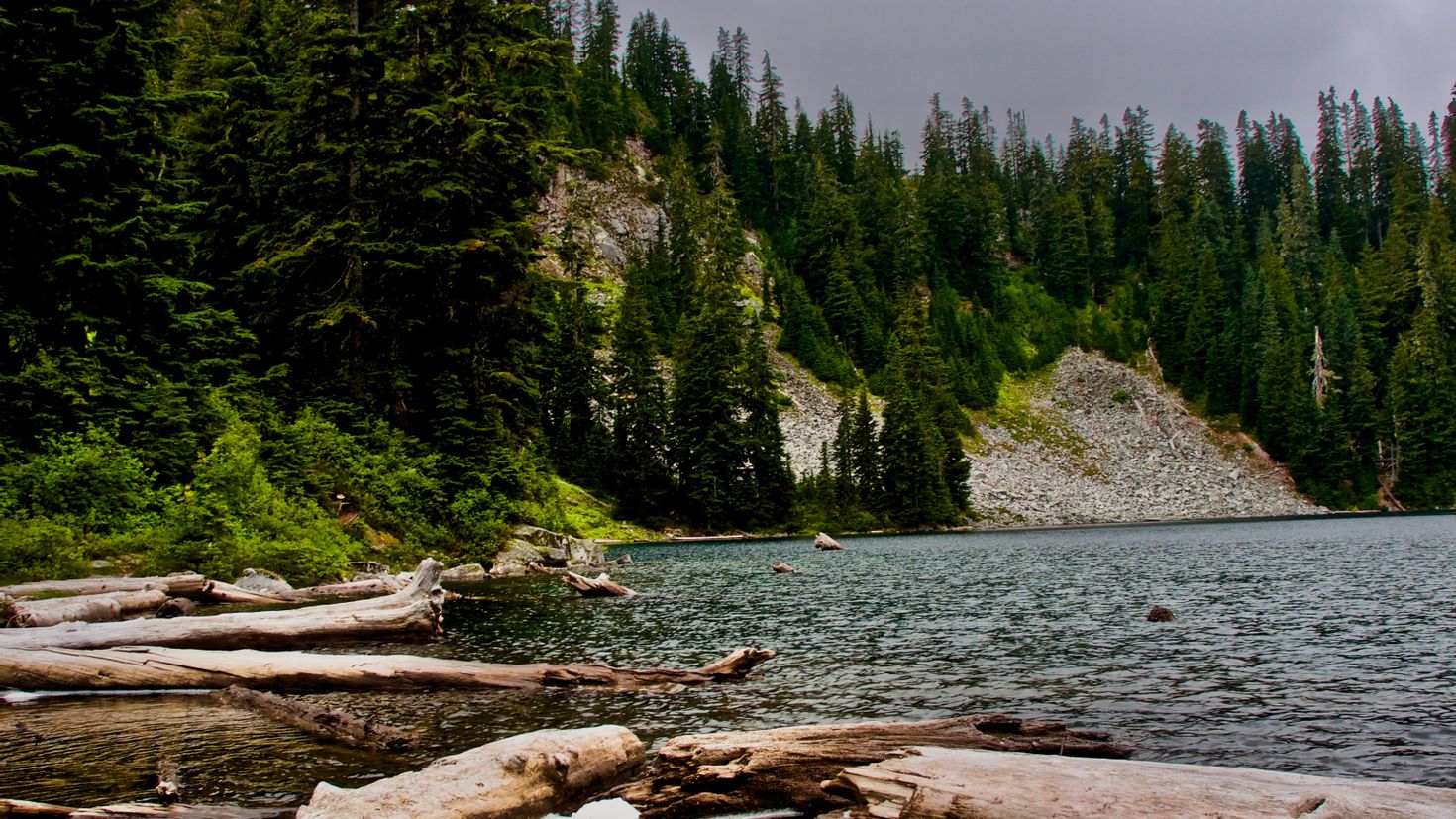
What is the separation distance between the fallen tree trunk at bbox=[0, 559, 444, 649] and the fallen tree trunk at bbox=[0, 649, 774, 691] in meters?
0.62

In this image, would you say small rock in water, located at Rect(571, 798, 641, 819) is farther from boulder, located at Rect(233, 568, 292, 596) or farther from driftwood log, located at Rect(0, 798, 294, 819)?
boulder, located at Rect(233, 568, 292, 596)

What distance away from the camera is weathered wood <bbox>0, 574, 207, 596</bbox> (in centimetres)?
1430

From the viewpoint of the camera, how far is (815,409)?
102 meters

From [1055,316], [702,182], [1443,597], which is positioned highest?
[702,182]

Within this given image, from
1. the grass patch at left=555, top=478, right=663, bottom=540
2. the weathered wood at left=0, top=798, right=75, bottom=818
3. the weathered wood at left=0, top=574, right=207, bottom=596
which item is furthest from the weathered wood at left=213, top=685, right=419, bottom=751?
the grass patch at left=555, top=478, right=663, bottom=540

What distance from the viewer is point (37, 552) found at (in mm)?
15781

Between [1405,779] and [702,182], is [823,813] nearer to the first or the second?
[1405,779]

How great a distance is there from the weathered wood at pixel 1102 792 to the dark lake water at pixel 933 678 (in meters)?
3.40

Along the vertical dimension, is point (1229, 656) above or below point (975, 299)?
below

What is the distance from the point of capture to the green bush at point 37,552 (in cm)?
1543

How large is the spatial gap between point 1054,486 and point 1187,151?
94.5 meters

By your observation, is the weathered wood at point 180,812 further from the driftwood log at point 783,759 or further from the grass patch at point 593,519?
the grass patch at point 593,519

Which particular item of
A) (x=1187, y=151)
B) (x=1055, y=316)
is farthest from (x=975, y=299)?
(x=1187, y=151)

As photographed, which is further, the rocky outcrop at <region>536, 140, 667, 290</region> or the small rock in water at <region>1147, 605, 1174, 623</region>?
the rocky outcrop at <region>536, 140, 667, 290</region>
